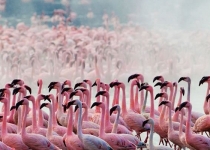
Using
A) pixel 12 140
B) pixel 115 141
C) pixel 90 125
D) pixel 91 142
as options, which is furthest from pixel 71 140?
pixel 90 125

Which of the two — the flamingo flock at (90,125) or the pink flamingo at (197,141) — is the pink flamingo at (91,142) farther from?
the pink flamingo at (197,141)

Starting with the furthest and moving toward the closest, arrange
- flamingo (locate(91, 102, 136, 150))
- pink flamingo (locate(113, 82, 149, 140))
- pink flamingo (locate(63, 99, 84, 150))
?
pink flamingo (locate(113, 82, 149, 140)) < flamingo (locate(91, 102, 136, 150)) < pink flamingo (locate(63, 99, 84, 150))

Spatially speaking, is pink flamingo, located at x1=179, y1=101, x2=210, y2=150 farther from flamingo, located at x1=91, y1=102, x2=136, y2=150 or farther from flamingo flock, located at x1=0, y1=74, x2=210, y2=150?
flamingo, located at x1=91, y1=102, x2=136, y2=150

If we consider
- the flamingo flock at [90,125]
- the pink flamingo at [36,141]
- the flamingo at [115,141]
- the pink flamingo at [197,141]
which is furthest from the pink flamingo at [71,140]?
the pink flamingo at [197,141]

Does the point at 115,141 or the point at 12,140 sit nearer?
the point at 12,140

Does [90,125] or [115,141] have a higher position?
[90,125]

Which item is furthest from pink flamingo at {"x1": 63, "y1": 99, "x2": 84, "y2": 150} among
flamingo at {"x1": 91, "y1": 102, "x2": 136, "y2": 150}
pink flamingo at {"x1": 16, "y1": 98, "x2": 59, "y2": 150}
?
flamingo at {"x1": 91, "y1": 102, "x2": 136, "y2": 150}

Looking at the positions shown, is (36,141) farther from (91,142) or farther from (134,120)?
(134,120)

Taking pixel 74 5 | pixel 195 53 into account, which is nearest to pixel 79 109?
pixel 195 53

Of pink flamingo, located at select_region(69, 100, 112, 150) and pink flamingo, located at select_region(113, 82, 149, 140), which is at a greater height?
pink flamingo, located at select_region(113, 82, 149, 140)

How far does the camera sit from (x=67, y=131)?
721cm

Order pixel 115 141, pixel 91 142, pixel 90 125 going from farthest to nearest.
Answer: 1. pixel 90 125
2. pixel 115 141
3. pixel 91 142

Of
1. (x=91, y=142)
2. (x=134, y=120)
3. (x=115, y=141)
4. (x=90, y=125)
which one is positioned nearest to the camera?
(x=91, y=142)

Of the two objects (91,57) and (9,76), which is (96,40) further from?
(9,76)
